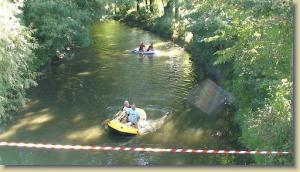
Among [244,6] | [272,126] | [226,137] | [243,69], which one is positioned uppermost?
[244,6]

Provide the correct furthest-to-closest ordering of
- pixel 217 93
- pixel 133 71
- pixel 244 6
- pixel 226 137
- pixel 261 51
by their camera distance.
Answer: pixel 133 71 → pixel 217 93 → pixel 226 137 → pixel 261 51 → pixel 244 6

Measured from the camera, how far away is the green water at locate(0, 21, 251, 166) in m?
14.5

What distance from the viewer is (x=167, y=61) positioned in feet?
90.4

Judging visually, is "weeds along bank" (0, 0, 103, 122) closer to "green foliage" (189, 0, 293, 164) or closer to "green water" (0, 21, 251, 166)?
"green water" (0, 21, 251, 166)

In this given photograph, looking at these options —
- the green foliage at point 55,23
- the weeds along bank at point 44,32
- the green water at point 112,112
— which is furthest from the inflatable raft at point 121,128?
the green foliage at point 55,23

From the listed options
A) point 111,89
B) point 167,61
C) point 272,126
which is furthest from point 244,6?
point 167,61

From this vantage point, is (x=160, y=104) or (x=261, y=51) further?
(x=160, y=104)

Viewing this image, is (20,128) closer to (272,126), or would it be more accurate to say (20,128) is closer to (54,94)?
(54,94)

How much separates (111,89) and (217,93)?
483 cm

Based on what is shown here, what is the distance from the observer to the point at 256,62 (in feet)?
50.1

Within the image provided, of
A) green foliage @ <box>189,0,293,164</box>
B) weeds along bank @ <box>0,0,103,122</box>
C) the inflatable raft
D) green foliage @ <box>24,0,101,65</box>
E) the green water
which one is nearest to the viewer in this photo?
green foliage @ <box>189,0,293,164</box>

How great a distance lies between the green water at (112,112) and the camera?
14516 mm

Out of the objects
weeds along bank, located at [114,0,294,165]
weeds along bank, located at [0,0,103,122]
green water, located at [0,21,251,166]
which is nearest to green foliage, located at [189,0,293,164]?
weeds along bank, located at [114,0,294,165]

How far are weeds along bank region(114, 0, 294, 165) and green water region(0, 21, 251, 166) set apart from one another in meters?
1.23
